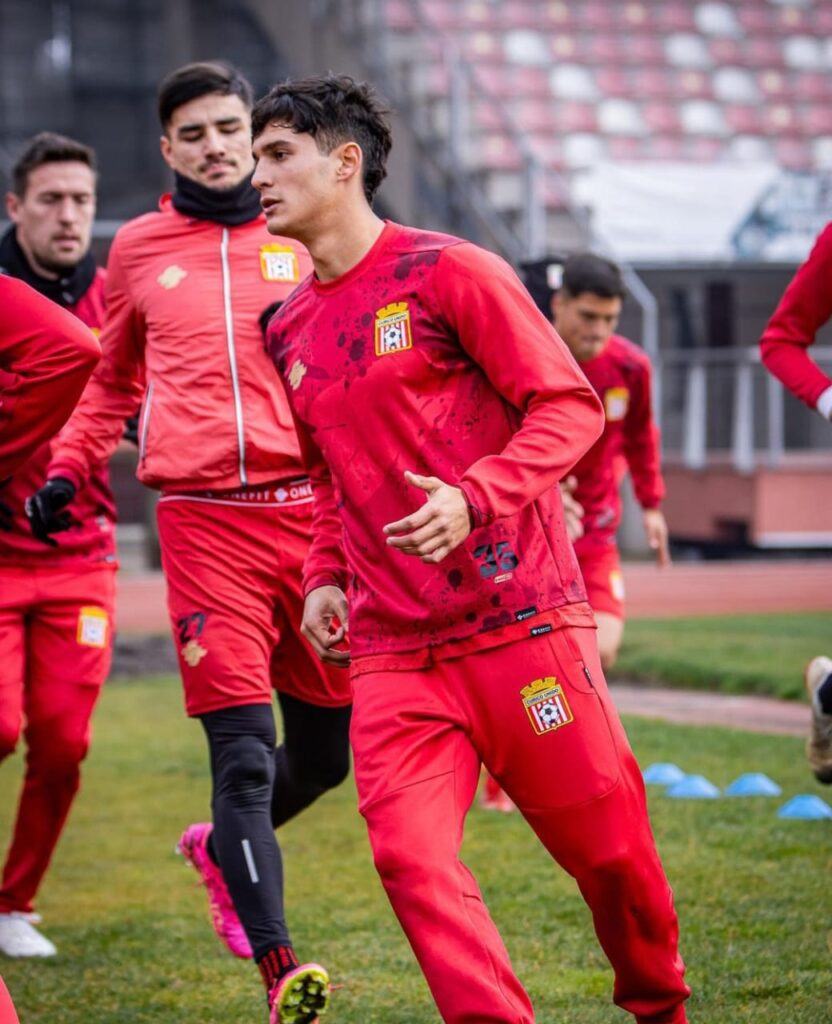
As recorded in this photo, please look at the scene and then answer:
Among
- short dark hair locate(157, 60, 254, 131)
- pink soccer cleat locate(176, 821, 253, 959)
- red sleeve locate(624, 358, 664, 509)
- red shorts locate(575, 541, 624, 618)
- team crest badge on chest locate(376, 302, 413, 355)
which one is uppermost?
short dark hair locate(157, 60, 254, 131)

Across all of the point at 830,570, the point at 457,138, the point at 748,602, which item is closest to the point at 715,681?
the point at 748,602

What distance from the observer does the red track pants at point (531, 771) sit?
12.0 ft

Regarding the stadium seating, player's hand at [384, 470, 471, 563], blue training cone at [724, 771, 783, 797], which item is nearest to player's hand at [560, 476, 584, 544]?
blue training cone at [724, 771, 783, 797]

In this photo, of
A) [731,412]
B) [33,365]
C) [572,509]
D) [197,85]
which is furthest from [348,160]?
[731,412]

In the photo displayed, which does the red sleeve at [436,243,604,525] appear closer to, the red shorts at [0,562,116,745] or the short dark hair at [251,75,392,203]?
the short dark hair at [251,75,392,203]

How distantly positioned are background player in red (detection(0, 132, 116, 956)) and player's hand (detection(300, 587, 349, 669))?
1811mm

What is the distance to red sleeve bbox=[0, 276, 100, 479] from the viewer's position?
150 inches

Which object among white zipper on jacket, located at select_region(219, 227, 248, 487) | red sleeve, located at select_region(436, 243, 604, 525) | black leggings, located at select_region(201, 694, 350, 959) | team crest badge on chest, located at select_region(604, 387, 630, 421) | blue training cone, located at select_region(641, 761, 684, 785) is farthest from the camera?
blue training cone, located at select_region(641, 761, 684, 785)

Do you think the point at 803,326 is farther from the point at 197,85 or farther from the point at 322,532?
the point at 322,532

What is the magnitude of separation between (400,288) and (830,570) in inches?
693

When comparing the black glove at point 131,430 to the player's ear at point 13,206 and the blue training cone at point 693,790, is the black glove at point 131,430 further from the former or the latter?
the blue training cone at point 693,790

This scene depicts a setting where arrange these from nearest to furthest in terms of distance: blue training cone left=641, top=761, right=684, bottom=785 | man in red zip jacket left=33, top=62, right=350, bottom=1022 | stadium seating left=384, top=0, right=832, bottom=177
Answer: man in red zip jacket left=33, top=62, right=350, bottom=1022 → blue training cone left=641, top=761, right=684, bottom=785 → stadium seating left=384, top=0, right=832, bottom=177

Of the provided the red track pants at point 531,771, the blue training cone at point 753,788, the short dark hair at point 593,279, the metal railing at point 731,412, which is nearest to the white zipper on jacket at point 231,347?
the red track pants at point 531,771

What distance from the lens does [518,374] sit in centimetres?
368
